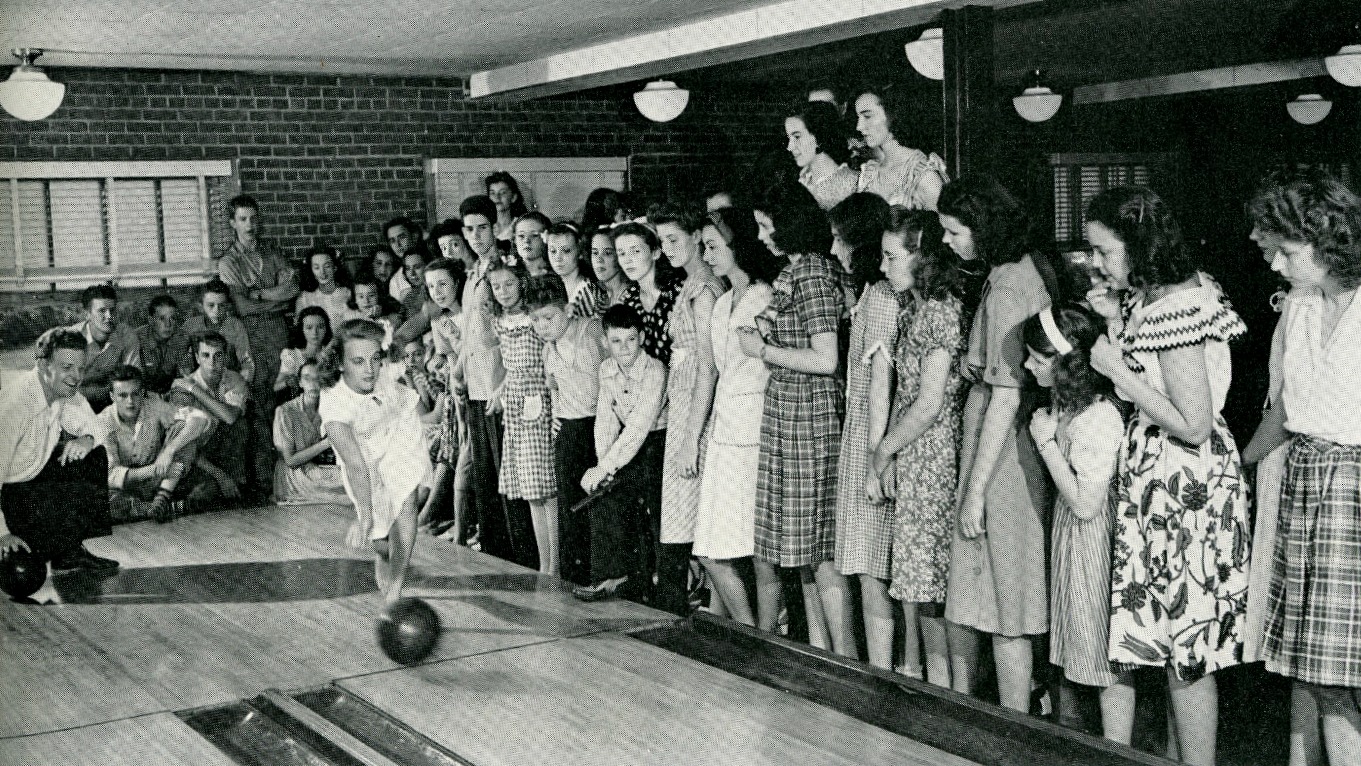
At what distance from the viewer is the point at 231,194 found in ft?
31.4

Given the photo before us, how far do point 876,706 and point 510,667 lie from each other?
138 centimetres

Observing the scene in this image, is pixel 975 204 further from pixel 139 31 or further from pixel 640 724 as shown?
pixel 139 31

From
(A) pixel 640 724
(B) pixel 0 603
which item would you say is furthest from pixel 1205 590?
(B) pixel 0 603

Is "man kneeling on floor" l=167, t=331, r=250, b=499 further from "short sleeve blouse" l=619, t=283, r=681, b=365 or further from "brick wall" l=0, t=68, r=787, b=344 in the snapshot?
"short sleeve blouse" l=619, t=283, r=681, b=365

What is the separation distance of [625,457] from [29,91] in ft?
15.6

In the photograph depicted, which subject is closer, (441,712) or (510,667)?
(441,712)

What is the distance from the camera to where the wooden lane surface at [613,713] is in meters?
3.82

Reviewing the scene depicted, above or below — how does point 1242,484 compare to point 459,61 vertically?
below

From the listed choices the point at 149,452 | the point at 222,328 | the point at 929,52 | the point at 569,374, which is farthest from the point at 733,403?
the point at 222,328

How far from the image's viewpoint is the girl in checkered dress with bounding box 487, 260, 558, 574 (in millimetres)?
6070

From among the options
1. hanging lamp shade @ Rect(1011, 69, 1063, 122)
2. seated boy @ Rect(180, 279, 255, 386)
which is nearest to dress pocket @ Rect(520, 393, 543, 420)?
seated boy @ Rect(180, 279, 255, 386)

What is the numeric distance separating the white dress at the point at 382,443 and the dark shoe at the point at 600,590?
2.69ft

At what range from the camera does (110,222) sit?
30.5ft

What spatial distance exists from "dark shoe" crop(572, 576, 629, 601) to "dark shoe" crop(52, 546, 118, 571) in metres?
2.45
